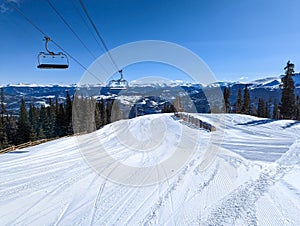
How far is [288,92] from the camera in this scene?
31125 millimetres

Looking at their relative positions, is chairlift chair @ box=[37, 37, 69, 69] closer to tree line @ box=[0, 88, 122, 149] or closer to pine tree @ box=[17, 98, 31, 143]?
tree line @ box=[0, 88, 122, 149]

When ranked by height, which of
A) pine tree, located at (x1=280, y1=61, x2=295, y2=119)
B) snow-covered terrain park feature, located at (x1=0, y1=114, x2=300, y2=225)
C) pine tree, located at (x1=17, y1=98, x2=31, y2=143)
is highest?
pine tree, located at (x1=280, y1=61, x2=295, y2=119)

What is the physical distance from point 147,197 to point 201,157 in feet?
14.8

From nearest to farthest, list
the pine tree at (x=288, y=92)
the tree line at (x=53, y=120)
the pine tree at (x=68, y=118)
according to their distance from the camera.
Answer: the pine tree at (x=288, y=92)
the tree line at (x=53, y=120)
the pine tree at (x=68, y=118)

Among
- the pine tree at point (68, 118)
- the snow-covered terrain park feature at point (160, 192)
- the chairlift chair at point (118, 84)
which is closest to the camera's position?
the snow-covered terrain park feature at point (160, 192)

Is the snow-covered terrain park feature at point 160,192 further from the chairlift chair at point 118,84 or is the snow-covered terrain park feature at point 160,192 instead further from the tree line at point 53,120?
the tree line at point 53,120

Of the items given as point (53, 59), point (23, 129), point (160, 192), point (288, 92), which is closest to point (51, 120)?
point (23, 129)

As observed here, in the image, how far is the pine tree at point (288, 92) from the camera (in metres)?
29.9

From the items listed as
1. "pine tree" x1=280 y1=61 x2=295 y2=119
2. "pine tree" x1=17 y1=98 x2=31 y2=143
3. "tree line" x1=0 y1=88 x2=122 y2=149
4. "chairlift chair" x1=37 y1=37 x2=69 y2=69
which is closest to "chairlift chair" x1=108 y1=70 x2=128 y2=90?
"chairlift chair" x1=37 y1=37 x2=69 y2=69

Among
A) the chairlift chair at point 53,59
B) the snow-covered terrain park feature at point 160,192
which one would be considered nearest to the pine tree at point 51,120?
the snow-covered terrain park feature at point 160,192

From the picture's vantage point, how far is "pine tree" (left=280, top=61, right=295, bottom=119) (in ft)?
98.2

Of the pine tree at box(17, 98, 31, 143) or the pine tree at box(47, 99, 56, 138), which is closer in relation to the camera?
the pine tree at box(17, 98, 31, 143)

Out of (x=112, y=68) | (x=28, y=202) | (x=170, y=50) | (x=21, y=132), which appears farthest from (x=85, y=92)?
(x=28, y=202)

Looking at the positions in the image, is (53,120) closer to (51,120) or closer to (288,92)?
(51,120)
